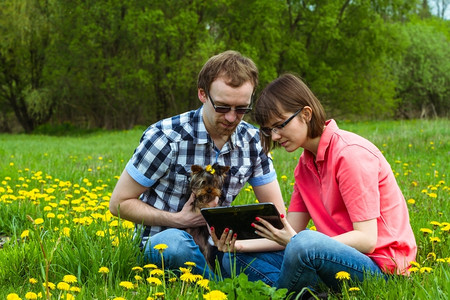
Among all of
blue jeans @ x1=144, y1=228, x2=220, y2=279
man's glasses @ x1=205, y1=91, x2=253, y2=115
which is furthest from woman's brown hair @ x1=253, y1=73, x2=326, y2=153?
blue jeans @ x1=144, y1=228, x2=220, y2=279

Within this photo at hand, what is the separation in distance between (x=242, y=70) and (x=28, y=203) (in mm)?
2865

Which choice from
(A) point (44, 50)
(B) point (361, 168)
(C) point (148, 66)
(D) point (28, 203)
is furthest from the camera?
(A) point (44, 50)

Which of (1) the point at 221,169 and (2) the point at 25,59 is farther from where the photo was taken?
(2) the point at 25,59

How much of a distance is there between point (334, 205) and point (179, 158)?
116 cm

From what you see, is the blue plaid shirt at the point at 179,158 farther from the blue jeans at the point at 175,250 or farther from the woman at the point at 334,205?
the woman at the point at 334,205

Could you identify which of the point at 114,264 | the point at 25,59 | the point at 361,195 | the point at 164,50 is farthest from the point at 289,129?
the point at 25,59

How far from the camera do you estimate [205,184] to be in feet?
11.0

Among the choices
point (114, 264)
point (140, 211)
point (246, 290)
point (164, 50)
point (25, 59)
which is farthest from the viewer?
point (25, 59)

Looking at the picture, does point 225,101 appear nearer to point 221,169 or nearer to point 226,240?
point 221,169

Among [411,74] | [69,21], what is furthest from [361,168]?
[411,74]

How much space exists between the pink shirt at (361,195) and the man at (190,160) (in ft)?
2.07

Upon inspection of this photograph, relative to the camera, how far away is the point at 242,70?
331 centimetres

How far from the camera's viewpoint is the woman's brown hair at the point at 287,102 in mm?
3084

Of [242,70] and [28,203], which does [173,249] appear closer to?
[242,70]
